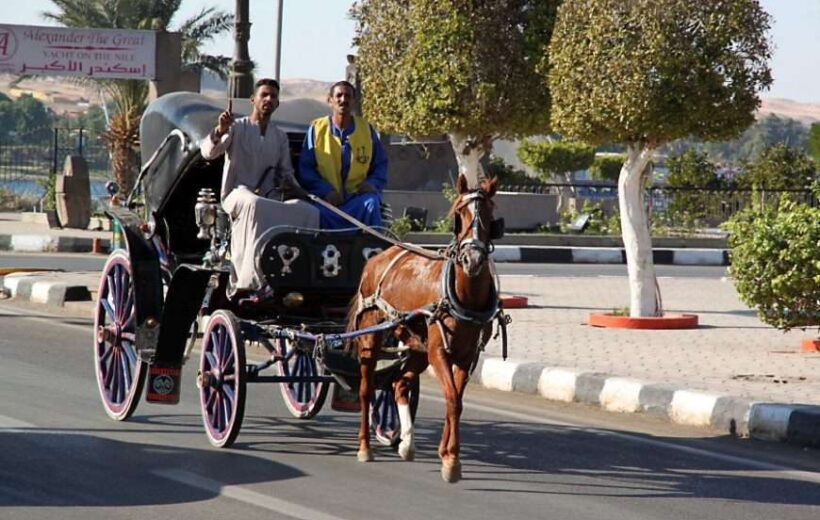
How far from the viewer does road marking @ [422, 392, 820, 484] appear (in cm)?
891

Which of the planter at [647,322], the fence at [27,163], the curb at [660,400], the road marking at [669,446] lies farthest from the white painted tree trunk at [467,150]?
the fence at [27,163]

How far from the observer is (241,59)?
21.4m

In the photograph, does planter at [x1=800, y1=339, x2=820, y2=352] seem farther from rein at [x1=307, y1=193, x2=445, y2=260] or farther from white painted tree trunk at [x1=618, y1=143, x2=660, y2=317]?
rein at [x1=307, y1=193, x2=445, y2=260]

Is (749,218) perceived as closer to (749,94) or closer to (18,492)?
(749,94)

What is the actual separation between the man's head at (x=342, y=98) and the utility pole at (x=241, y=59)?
38.6ft

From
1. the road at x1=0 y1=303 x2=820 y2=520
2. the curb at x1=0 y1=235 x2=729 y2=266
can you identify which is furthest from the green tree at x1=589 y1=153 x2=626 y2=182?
the road at x1=0 y1=303 x2=820 y2=520

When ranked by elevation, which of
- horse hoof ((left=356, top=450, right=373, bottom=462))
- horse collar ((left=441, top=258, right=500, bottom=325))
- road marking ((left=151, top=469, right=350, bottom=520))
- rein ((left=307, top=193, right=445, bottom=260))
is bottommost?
road marking ((left=151, top=469, right=350, bottom=520))

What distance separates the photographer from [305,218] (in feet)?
30.7

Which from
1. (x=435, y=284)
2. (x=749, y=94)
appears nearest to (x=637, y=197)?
(x=749, y=94)

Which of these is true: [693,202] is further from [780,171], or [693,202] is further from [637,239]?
[637,239]

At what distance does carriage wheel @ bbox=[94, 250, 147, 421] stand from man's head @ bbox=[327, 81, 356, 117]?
5.24ft

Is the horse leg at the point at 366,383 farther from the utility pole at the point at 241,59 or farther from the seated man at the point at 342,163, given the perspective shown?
the utility pole at the point at 241,59

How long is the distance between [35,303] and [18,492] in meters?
10.4

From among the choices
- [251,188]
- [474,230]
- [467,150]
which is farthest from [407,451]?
[467,150]
